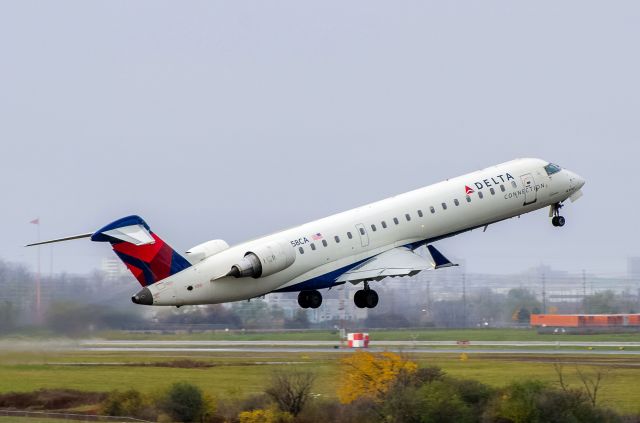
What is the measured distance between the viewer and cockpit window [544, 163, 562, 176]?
63594mm

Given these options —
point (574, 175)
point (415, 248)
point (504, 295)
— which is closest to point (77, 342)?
point (415, 248)

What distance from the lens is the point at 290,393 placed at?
65688mm

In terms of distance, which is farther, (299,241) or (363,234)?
(363,234)

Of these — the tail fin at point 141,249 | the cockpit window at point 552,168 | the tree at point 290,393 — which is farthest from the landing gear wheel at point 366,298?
the cockpit window at point 552,168

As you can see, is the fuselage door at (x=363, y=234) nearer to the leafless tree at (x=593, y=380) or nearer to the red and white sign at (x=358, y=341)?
the leafless tree at (x=593, y=380)

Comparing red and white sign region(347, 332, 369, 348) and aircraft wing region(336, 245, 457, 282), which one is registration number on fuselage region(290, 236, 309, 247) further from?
red and white sign region(347, 332, 369, 348)

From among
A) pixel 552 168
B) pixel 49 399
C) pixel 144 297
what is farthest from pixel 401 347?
pixel 144 297

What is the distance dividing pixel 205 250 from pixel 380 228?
8.16 meters

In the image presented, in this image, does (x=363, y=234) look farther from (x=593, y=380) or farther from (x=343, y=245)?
(x=593, y=380)

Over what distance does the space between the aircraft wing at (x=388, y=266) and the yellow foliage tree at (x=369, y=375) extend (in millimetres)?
10174

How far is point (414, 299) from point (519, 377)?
61.6 metres

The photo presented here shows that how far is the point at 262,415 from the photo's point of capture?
63656 millimetres

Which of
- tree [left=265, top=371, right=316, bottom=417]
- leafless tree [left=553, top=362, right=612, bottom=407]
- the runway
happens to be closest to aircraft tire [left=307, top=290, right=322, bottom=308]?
tree [left=265, top=371, right=316, bottom=417]

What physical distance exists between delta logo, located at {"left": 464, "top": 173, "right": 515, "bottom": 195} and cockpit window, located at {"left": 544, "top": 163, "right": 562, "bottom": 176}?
111 inches
